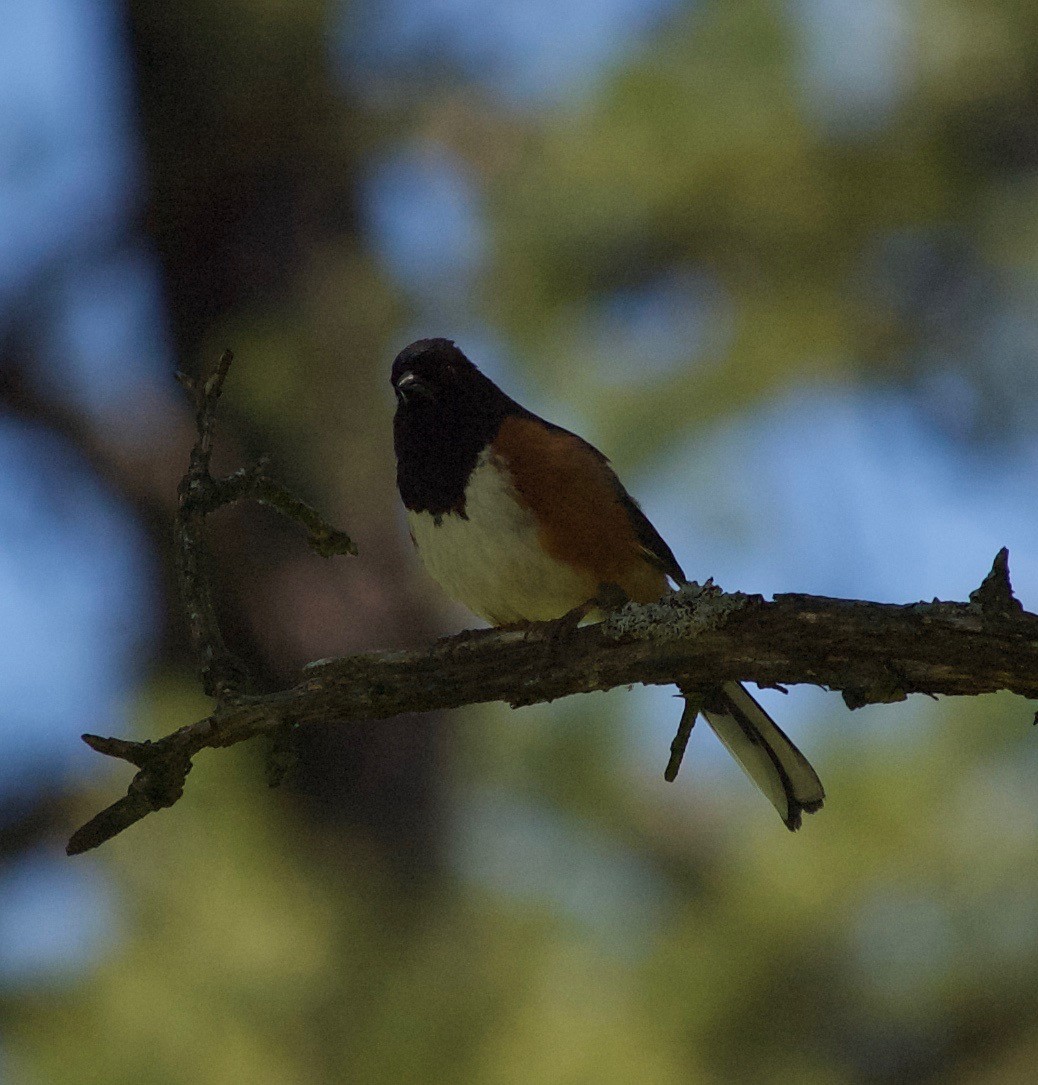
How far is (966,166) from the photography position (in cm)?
468

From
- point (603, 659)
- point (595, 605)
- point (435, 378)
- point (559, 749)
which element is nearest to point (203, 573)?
point (603, 659)

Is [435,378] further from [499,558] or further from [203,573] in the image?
[203,573]

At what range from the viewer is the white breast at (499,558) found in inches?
116

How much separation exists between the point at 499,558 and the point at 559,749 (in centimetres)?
149

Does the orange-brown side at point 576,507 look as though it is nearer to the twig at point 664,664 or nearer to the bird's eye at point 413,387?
the bird's eye at point 413,387

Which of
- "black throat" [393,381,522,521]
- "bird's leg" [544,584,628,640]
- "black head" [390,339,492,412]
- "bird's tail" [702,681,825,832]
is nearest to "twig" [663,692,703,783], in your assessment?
"bird's leg" [544,584,628,640]

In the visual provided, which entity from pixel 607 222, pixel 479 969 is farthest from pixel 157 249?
pixel 479 969

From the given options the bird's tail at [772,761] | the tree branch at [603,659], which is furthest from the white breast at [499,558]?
the tree branch at [603,659]

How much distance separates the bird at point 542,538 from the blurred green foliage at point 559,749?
2.86 ft

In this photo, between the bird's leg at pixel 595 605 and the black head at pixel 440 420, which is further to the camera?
the black head at pixel 440 420

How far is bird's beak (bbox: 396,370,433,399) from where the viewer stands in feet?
10.8

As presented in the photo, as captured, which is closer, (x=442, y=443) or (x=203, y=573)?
(x=203, y=573)

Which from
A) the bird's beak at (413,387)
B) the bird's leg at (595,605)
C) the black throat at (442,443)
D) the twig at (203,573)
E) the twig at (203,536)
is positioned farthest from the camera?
the bird's beak at (413,387)

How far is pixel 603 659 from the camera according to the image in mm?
2264
